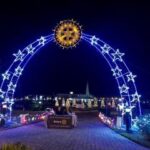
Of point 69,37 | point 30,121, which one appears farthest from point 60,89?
point 69,37

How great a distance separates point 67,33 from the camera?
2844cm

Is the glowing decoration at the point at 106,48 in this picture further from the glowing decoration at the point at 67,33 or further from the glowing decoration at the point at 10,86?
the glowing decoration at the point at 10,86

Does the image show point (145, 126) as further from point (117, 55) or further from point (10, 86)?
point (10, 86)

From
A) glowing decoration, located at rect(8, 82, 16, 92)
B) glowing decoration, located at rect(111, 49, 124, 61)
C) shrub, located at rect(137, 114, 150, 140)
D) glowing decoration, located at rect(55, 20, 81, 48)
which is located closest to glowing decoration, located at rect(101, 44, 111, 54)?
glowing decoration, located at rect(111, 49, 124, 61)

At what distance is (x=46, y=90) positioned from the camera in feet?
342

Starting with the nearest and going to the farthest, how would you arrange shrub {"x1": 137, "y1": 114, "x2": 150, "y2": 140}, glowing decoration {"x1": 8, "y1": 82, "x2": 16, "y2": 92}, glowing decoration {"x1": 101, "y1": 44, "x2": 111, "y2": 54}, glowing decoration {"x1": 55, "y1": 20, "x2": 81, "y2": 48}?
shrub {"x1": 137, "y1": 114, "x2": 150, "y2": 140} < glowing decoration {"x1": 55, "y1": 20, "x2": 81, "y2": 48} < glowing decoration {"x1": 101, "y1": 44, "x2": 111, "y2": 54} < glowing decoration {"x1": 8, "y1": 82, "x2": 16, "y2": 92}

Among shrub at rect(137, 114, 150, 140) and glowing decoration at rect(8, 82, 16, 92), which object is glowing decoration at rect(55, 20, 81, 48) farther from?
glowing decoration at rect(8, 82, 16, 92)

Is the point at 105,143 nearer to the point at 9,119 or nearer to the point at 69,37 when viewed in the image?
the point at 69,37

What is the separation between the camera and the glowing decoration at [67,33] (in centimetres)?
2806

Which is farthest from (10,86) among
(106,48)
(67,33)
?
(67,33)

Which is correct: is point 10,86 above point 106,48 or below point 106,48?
below

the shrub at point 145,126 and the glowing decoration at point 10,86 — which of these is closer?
the shrub at point 145,126

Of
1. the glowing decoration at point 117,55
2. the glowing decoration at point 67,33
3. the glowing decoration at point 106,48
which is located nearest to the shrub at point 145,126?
the glowing decoration at point 67,33

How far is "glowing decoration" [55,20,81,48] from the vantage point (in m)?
28.1
